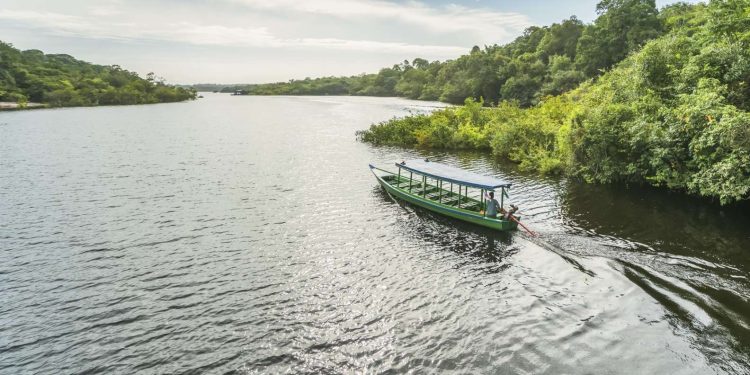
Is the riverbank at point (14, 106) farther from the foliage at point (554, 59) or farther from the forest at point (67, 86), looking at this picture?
the foliage at point (554, 59)

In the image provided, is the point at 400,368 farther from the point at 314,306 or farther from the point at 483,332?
the point at 314,306

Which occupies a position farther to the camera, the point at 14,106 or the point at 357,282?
the point at 14,106

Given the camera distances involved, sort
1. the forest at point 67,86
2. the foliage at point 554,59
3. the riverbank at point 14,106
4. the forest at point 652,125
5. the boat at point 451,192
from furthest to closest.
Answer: the forest at point 67,86
the riverbank at point 14,106
the foliage at point 554,59
the boat at point 451,192
the forest at point 652,125

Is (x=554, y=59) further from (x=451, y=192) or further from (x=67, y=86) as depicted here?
(x=67, y=86)

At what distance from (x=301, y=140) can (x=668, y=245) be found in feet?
177

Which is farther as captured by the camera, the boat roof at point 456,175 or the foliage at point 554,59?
the foliage at point 554,59

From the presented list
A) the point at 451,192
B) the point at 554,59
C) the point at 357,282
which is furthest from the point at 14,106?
the point at 554,59

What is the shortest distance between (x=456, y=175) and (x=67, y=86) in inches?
6032

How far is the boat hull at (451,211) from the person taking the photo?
84.9ft

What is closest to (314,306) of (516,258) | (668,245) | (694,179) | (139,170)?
(516,258)

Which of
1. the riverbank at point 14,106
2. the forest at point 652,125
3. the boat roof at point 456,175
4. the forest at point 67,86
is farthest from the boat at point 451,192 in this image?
the forest at point 67,86

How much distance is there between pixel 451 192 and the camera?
101ft

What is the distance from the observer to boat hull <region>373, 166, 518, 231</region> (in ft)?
84.9

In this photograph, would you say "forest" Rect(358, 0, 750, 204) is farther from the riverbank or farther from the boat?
the riverbank
